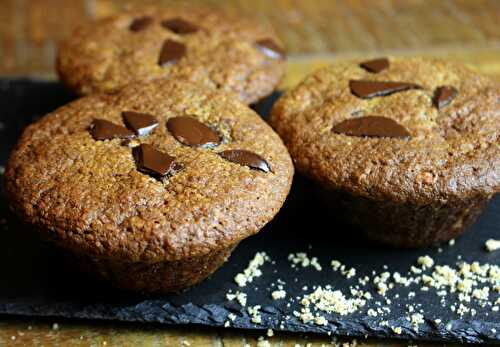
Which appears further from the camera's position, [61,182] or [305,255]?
[305,255]

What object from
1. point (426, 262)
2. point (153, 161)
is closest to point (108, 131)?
point (153, 161)

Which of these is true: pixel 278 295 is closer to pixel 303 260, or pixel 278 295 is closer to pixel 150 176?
pixel 303 260

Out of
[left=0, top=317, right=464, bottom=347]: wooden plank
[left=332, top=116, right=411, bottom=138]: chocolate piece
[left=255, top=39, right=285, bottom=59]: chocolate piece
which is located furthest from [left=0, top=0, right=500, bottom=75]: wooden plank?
[left=0, top=317, right=464, bottom=347]: wooden plank

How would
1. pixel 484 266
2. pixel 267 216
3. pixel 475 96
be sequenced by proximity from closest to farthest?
1. pixel 267 216
2. pixel 484 266
3. pixel 475 96

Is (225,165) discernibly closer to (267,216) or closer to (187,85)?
(267,216)

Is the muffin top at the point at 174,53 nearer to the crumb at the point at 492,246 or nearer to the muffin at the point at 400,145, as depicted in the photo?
the muffin at the point at 400,145

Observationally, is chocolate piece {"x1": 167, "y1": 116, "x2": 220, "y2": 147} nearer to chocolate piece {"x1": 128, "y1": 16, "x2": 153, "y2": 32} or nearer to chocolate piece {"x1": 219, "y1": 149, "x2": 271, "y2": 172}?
chocolate piece {"x1": 219, "y1": 149, "x2": 271, "y2": 172}

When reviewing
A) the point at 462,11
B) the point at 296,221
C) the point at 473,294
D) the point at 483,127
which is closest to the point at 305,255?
the point at 296,221

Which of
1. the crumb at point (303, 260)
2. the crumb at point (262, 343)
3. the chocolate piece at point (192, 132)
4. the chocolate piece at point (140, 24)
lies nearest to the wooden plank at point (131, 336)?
the crumb at point (262, 343)
